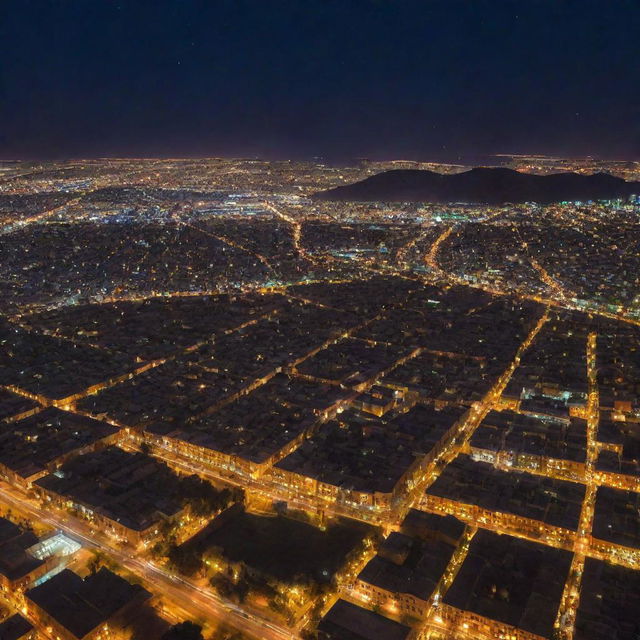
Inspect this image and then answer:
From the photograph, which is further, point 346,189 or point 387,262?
point 346,189

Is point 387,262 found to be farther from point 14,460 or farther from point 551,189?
point 551,189

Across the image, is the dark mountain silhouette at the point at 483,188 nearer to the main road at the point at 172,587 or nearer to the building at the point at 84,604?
the main road at the point at 172,587

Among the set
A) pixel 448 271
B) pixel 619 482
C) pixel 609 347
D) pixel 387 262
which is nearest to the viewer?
pixel 619 482

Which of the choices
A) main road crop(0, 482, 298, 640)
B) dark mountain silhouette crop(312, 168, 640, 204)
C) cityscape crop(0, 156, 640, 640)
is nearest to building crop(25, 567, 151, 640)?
cityscape crop(0, 156, 640, 640)

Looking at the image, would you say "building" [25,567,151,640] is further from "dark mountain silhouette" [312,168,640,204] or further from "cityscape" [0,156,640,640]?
"dark mountain silhouette" [312,168,640,204]

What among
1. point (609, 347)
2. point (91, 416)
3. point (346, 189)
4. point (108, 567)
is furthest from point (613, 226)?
point (108, 567)

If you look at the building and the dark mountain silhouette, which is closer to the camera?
the building

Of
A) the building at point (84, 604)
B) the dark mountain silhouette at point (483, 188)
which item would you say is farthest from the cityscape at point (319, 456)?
the dark mountain silhouette at point (483, 188)
